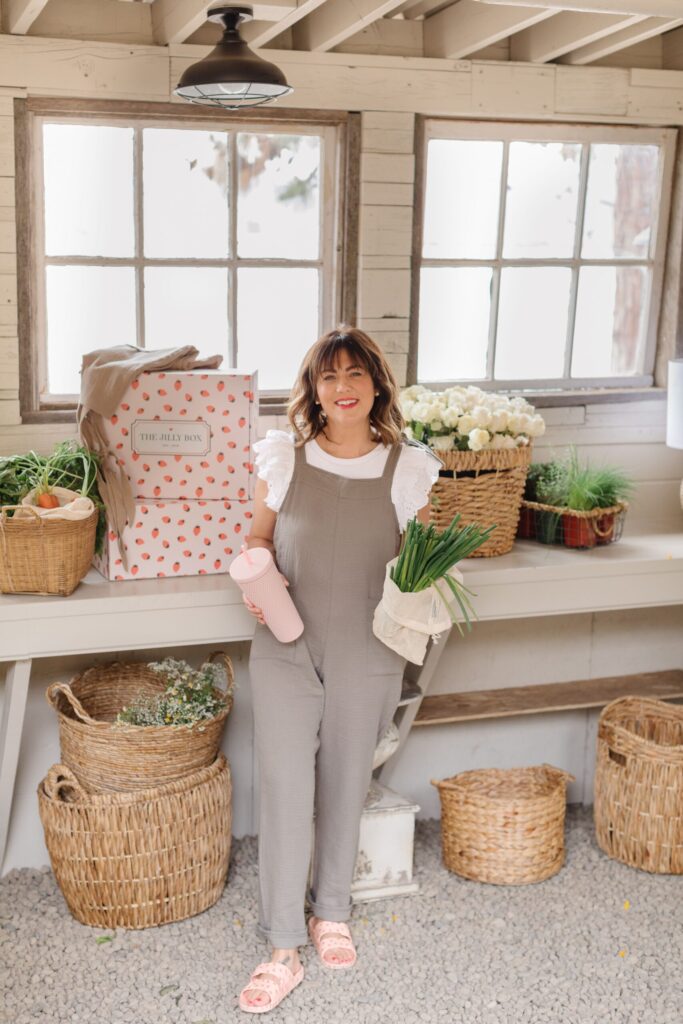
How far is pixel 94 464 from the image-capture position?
3182 millimetres

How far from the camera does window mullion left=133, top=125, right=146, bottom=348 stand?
11.3ft

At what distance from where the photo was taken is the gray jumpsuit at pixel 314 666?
3004mm

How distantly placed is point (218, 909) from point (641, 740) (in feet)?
4.40

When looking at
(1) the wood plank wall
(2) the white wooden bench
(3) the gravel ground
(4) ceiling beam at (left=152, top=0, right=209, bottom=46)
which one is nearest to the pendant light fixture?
(4) ceiling beam at (left=152, top=0, right=209, bottom=46)

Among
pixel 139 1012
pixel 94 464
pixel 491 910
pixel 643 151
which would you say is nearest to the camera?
pixel 139 1012

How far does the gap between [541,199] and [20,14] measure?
1.71m

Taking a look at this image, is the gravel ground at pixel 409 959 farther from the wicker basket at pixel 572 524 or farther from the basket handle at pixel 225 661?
the wicker basket at pixel 572 524

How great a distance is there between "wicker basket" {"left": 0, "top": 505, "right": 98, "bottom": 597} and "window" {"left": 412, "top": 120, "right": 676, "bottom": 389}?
1.30 meters

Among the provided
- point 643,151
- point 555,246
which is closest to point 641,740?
point 555,246

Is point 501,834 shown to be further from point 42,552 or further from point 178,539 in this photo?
point 42,552

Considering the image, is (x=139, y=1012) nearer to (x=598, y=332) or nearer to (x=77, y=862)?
(x=77, y=862)

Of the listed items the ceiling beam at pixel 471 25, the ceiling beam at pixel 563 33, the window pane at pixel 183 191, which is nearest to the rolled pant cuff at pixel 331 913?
the window pane at pixel 183 191

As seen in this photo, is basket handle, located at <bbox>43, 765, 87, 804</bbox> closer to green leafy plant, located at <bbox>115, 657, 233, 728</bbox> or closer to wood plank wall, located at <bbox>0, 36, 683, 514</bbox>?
green leafy plant, located at <bbox>115, 657, 233, 728</bbox>

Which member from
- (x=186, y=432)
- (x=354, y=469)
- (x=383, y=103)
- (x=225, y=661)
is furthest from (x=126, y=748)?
(x=383, y=103)
